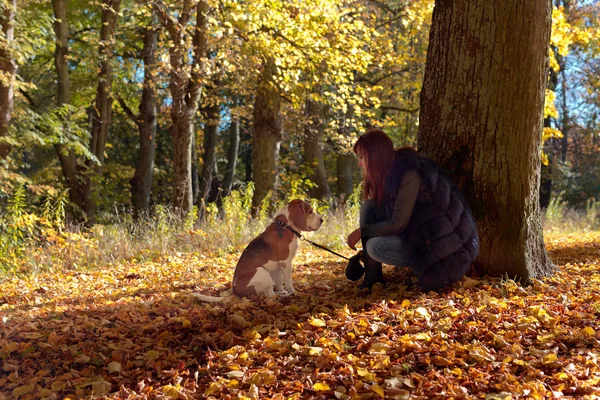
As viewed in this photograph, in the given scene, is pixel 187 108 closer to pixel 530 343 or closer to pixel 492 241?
pixel 492 241

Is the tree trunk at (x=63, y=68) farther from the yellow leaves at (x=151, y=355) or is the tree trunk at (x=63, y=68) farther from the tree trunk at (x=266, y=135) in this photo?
the yellow leaves at (x=151, y=355)

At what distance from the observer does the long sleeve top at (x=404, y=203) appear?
423 cm

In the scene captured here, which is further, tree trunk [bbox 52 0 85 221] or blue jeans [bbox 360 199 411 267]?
tree trunk [bbox 52 0 85 221]

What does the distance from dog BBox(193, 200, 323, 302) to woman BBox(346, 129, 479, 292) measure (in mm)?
571

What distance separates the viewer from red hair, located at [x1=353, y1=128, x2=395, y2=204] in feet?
14.5

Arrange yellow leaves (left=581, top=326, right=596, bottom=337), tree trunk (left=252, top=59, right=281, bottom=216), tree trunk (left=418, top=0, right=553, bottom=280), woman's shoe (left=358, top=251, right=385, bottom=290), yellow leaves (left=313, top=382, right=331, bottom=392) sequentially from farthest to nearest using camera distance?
tree trunk (left=252, top=59, right=281, bottom=216) → woman's shoe (left=358, top=251, right=385, bottom=290) → tree trunk (left=418, top=0, right=553, bottom=280) → yellow leaves (left=581, top=326, right=596, bottom=337) → yellow leaves (left=313, top=382, right=331, bottom=392)

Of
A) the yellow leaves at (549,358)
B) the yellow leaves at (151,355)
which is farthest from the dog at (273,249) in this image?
the yellow leaves at (549,358)

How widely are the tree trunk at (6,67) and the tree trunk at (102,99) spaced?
2624mm

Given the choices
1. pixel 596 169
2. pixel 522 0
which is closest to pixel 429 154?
pixel 522 0

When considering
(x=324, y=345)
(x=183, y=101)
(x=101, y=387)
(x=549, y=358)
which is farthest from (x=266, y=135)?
(x=549, y=358)

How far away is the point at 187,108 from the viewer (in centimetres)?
1141

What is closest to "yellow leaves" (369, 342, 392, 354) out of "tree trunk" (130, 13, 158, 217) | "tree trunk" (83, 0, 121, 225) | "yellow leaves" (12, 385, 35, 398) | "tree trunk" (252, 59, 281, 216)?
"yellow leaves" (12, 385, 35, 398)

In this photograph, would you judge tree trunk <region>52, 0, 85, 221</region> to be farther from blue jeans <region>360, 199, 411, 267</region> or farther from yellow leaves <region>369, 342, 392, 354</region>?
yellow leaves <region>369, 342, 392, 354</region>

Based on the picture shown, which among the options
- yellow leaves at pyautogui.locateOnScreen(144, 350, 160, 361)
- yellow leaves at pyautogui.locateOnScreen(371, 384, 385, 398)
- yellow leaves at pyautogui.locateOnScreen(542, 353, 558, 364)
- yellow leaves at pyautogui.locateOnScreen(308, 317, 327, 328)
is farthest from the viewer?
yellow leaves at pyautogui.locateOnScreen(308, 317, 327, 328)
